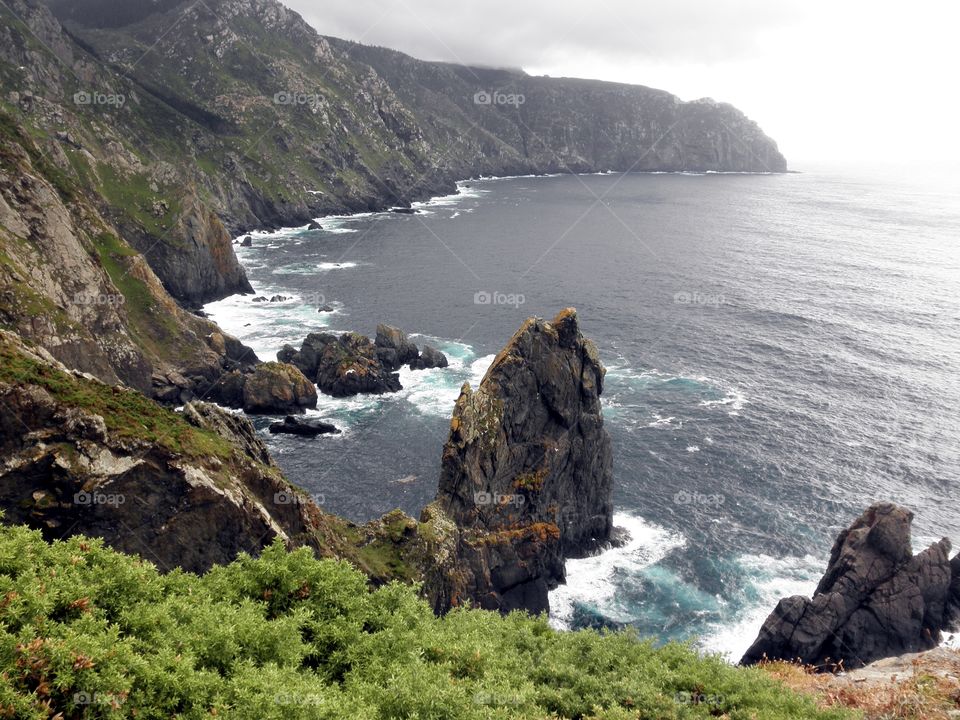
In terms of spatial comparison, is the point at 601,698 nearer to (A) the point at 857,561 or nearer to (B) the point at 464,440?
(B) the point at 464,440

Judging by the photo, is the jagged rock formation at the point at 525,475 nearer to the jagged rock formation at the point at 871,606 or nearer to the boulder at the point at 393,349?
the jagged rock formation at the point at 871,606

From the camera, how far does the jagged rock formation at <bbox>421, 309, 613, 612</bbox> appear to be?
5050 cm

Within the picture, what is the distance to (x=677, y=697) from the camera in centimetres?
2111

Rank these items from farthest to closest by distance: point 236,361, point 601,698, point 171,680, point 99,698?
1. point 236,361
2. point 601,698
3. point 171,680
4. point 99,698

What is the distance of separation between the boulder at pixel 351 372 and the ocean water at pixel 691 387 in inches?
80.3

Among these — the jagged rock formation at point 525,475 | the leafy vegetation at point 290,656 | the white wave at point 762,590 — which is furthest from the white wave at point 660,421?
the leafy vegetation at point 290,656

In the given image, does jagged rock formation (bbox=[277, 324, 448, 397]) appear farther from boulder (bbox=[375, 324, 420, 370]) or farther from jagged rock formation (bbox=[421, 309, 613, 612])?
jagged rock formation (bbox=[421, 309, 613, 612])

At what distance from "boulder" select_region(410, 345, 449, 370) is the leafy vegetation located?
217 ft

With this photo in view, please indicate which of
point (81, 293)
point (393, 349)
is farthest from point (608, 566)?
point (81, 293)

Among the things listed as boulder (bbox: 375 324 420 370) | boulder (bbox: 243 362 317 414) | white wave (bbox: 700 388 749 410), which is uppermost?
boulder (bbox: 375 324 420 370)

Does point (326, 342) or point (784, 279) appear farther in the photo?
point (784, 279)

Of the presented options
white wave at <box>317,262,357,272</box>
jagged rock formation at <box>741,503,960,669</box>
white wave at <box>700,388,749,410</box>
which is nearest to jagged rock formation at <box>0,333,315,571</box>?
jagged rock formation at <box>741,503,960,669</box>

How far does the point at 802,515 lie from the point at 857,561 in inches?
494

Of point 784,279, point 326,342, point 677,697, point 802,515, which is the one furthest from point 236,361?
point 784,279
